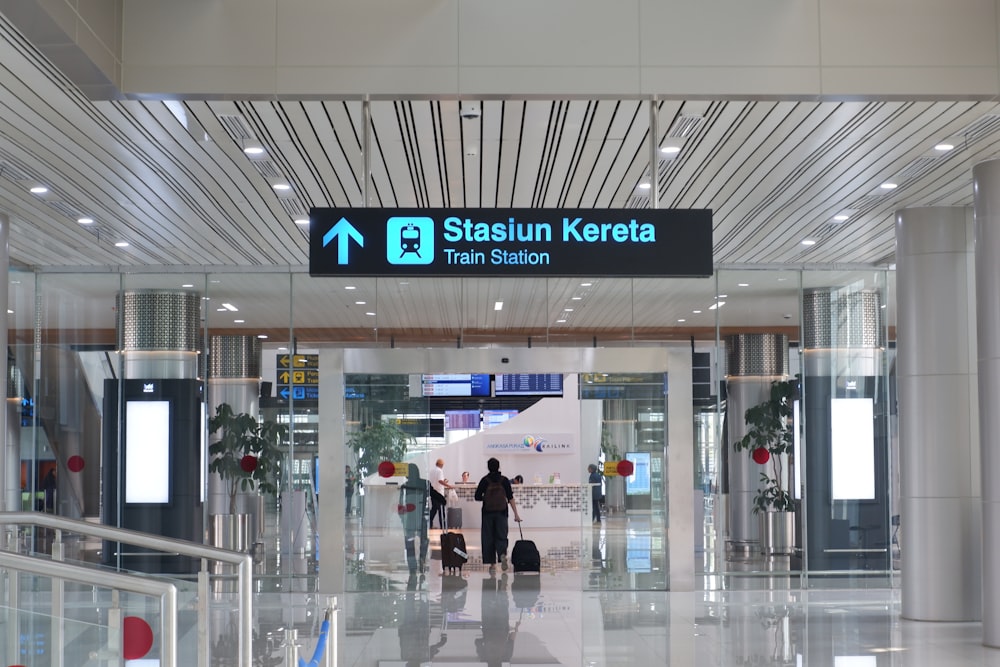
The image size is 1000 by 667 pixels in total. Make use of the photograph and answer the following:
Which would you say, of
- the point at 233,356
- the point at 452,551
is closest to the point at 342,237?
the point at 233,356

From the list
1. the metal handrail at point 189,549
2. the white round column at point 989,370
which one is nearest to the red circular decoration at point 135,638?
the metal handrail at point 189,549

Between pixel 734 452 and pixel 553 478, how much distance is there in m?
4.60

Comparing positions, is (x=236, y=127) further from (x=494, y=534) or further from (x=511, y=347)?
(x=494, y=534)

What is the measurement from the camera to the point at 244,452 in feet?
47.2

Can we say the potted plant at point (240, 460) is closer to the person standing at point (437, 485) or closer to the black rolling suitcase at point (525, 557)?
the person standing at point (437, 485)

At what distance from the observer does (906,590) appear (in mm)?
11250

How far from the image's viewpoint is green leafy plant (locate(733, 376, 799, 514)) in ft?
48.0

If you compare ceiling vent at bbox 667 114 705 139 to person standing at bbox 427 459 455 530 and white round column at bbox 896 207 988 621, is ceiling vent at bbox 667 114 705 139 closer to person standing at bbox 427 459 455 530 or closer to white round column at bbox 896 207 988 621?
white round column at bbox 896 207 988 621

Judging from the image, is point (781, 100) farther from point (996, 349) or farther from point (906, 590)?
point (906, 590)

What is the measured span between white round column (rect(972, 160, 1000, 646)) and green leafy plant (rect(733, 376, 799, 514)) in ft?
16.7

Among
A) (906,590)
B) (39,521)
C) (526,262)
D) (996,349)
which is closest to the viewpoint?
(39,521)

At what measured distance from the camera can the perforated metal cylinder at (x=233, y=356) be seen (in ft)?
47.5

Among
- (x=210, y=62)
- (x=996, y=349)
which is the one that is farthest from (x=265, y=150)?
(x=996, y=349)

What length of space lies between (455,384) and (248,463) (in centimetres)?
280
